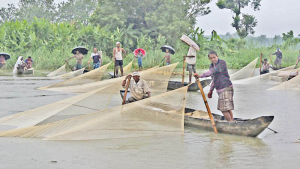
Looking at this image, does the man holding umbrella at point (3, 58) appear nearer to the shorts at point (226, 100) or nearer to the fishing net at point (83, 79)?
the fishing net at point (83, 79)

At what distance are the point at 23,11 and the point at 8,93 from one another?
1570 inches

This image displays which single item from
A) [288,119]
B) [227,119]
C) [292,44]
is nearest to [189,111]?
[227,119]

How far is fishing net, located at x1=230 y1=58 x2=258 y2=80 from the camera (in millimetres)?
17672

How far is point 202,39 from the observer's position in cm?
2983

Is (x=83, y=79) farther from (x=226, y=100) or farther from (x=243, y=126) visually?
(x=243, y=126)

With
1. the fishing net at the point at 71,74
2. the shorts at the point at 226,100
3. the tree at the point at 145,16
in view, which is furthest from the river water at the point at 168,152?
the tree at the point at 145,16

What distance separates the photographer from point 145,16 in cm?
3291

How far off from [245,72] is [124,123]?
1154cm

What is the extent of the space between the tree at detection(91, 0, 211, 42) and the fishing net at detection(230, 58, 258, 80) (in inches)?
552

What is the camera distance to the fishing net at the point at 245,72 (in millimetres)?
17672

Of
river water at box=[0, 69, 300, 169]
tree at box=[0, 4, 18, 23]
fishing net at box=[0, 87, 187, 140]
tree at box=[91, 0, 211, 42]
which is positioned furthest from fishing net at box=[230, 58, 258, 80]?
tree at box=[0, 4, 18, 23]

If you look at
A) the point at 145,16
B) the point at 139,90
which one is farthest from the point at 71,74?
the point at 145,16

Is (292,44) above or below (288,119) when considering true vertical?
above

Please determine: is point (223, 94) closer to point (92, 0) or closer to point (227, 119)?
point (227, 119)
